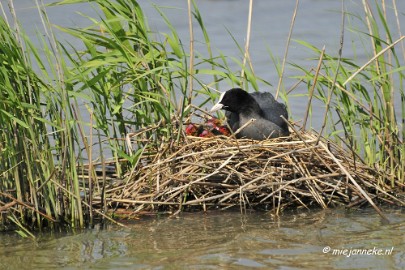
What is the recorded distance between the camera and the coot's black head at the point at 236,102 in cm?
744

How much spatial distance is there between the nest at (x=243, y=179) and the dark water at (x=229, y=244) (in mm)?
134

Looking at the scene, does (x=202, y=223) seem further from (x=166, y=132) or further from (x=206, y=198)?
(x=166, y=132)

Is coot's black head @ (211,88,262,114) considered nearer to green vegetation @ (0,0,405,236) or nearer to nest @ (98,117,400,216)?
green vegetation @ (0,0,405,236)

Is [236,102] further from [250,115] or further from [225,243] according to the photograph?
[225,243]

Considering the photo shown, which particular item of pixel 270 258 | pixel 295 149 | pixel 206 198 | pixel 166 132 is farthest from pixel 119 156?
pixel 270 258

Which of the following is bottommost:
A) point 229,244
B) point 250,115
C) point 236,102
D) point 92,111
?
point 229,244

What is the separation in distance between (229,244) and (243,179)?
78 cm

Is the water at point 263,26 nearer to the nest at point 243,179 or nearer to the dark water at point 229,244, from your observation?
the nest at point 243,179

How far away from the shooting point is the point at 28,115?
6129 mm

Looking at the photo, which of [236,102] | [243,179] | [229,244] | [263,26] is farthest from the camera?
[263,26]

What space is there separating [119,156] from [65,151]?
107cm

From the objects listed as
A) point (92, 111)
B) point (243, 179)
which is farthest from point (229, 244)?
point (92, 111)

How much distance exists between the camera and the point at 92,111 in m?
Result: 6.65

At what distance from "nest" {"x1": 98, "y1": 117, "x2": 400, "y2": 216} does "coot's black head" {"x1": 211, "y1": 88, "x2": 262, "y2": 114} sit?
62 cm
